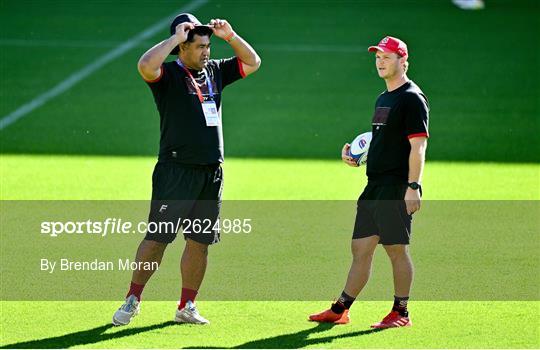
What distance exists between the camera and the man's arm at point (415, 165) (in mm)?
8344

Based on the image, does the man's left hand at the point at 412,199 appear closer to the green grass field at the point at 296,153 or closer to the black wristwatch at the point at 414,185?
the black wristwatch at the point at 414,185

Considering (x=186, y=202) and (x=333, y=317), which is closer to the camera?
(x=186, y=202)

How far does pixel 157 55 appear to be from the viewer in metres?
8.23

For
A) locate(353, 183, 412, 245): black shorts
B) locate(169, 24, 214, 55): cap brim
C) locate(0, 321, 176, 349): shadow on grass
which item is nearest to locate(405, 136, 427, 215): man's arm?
locate(353, 183, 412, 245): black shorts

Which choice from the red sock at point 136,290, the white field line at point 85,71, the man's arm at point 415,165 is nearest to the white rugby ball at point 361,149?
the man's arm at point 415,165

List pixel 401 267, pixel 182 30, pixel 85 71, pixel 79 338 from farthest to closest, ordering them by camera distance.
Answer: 1. pixel 85 71
2. pixel 401 267
3. pixel 182 30
4. pixel 79 338

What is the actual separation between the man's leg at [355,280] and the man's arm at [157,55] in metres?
1.79

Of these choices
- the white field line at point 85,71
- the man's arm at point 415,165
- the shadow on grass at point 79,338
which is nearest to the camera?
the shadow on grass at point 79,338

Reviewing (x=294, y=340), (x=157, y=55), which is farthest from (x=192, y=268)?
(x=157, y=55)

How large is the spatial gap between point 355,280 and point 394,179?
0.74m

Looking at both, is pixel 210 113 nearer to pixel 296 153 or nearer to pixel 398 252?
pixel 398 252

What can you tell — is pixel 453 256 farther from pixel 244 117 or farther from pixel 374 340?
pixel 244 117

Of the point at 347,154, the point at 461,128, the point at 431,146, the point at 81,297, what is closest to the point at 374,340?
the point at 347,154

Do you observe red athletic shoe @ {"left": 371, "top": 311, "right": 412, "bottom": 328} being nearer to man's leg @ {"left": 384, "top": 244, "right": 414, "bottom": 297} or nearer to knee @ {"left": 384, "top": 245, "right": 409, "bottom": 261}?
man's leg @ {"left": 384, "top": 244, "right": 414, "bottom": 297}
